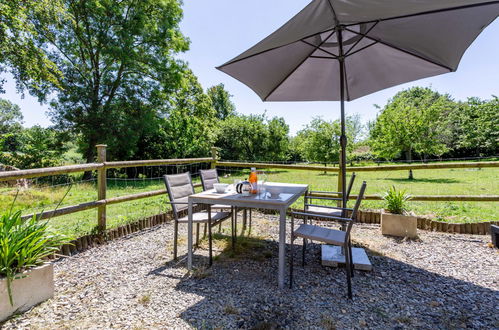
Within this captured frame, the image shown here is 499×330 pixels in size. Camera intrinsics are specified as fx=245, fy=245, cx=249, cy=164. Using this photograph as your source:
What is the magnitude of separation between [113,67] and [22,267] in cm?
1277

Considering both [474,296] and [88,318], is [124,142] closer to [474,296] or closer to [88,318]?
[88,318]

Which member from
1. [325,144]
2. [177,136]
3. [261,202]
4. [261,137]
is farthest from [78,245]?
[325,144]

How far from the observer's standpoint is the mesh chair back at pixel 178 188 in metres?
2.75

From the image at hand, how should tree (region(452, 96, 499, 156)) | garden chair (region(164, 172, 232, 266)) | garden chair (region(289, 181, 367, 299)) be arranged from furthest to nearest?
tree (region(452, 96, 499, 156)) → garden chair (region(164, 172, 232, 266)) → garden chair (region(289, 181, 367, 299))

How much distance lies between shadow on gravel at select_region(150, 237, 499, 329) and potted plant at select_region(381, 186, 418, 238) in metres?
0.87

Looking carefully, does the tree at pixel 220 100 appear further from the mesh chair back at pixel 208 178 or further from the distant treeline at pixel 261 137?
the mesh chair back at pixel 208 178

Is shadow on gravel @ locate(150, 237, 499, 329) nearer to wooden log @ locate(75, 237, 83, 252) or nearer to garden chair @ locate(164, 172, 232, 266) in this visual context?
garden chair @ locate(164, 172, 232, 266)

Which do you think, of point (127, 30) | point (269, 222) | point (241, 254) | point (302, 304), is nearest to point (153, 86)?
point (127, 30)

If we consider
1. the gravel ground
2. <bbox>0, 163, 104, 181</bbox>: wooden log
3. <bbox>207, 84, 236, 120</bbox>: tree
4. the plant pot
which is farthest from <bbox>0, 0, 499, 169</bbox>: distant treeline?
<bbox>207, 84, 236, 120</bbox>: tree

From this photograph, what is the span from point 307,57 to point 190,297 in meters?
2.70

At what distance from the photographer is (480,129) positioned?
2303 cm

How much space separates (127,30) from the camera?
1123cm

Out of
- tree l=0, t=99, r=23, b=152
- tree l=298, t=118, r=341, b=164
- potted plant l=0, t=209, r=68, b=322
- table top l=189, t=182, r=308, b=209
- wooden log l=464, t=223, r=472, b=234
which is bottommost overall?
wooden log l=464, t=223, r=472, b=234

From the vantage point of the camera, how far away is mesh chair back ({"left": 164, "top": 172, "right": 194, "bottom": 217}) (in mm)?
2752
